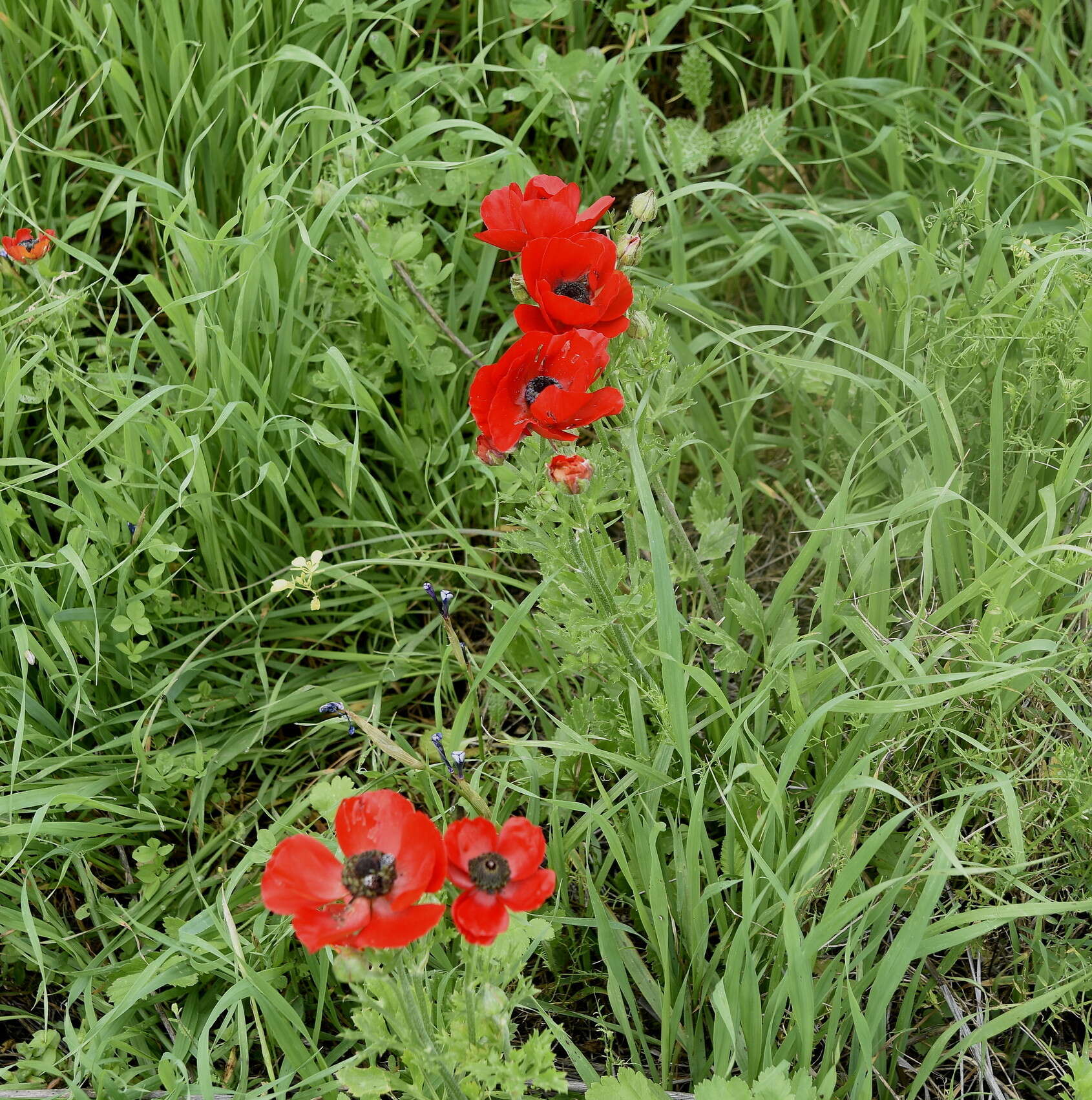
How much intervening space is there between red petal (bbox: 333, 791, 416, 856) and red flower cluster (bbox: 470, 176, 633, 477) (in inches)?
18.9

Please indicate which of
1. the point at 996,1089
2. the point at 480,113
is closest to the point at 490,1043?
the point at 996,1089

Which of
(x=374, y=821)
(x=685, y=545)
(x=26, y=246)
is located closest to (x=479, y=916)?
(x=374, y=821)

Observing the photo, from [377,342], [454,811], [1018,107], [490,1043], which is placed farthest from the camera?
[1018,107]

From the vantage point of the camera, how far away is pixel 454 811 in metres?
1.77

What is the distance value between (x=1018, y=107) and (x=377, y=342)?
5.51 feet

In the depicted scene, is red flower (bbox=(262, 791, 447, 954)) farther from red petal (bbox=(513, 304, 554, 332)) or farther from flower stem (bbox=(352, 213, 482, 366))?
flower stem (bbox=(352, 213, 482, 366))

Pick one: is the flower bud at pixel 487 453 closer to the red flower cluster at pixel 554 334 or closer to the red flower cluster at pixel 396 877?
the red flower cluster at pixel 554 334

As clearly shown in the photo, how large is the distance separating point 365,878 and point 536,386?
66 cm

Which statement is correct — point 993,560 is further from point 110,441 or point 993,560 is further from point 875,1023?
point 110,441

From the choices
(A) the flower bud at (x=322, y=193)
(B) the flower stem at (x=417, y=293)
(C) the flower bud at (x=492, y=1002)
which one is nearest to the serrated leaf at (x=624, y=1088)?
(C) the flower bud at (x=492, y=1002)

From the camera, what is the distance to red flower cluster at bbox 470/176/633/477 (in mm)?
1367

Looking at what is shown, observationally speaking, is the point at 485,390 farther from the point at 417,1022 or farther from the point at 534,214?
the point at 417,1022

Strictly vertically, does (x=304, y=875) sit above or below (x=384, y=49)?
below

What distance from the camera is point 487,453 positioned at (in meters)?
1.47
